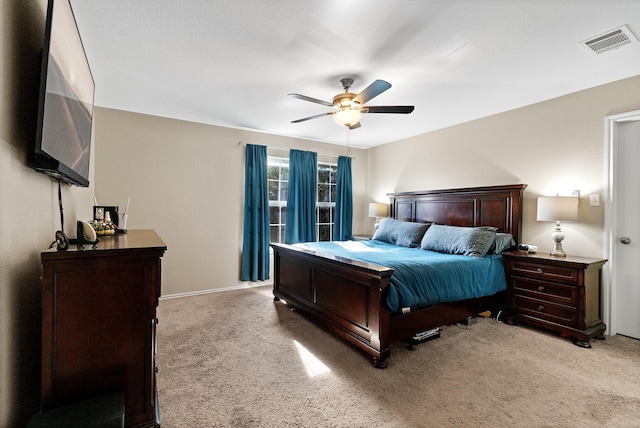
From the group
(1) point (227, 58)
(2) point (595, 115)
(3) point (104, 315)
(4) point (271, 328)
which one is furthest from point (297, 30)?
(2) point (595, 115)

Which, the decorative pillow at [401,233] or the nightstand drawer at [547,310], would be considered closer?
the nightstand drawer at [547,310]

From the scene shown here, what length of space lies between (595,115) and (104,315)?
4.38 metres

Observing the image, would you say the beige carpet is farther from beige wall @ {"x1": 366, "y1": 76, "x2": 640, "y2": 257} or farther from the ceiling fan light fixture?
the ceiling fan light fixture

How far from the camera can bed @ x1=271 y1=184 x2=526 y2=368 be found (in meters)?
2.36

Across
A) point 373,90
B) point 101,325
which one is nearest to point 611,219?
point 373,90

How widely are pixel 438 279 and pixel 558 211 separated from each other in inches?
58.6

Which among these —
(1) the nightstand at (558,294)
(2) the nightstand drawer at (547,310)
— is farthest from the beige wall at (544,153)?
(2) the nightstand drawer at (547,310)

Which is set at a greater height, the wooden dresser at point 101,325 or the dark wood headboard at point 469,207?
the dark wood headboard at point 469,207

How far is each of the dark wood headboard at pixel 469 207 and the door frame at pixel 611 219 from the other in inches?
→ 28.9

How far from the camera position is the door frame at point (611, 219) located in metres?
2.92

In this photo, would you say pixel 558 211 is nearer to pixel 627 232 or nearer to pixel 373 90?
pixel 627 232

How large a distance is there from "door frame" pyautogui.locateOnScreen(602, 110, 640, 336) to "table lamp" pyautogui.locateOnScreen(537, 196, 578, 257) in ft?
0.94

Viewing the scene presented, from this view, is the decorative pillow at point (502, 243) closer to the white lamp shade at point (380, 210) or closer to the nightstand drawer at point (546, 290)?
the nightstand drawer at point (546, 290)

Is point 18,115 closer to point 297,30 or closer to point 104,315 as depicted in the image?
point 104,315
